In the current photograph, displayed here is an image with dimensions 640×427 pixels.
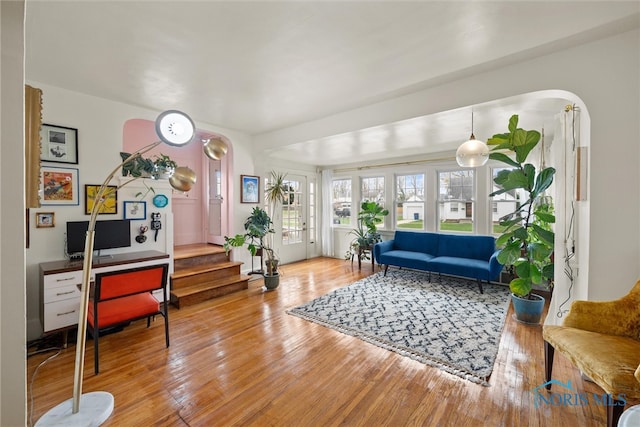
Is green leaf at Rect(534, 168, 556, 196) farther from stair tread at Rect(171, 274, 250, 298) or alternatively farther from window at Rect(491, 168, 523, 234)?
stair tread at Rect(171, 274, 250, 298)

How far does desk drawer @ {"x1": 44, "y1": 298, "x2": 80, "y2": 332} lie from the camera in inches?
95.5

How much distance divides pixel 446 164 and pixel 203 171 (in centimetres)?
478

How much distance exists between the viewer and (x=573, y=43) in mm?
2010

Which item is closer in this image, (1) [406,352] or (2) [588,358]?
(2) [588,358]

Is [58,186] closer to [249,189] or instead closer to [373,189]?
[249,189]

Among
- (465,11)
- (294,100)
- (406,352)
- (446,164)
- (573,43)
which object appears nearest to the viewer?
(465,11)

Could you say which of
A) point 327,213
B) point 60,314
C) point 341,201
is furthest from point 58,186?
point 341,201

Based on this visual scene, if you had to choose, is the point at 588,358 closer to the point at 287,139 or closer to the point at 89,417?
the point at 89,417

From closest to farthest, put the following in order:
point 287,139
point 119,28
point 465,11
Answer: point 465,11 → point 119,28 → point 287,139

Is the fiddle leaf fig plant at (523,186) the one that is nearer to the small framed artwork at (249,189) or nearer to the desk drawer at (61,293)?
the small framed artwork at (249,189)

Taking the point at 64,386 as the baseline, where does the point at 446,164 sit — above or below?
above

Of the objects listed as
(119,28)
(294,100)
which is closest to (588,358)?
(294,100)

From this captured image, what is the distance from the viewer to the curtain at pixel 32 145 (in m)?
1.34

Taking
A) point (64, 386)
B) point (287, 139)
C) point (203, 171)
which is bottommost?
point (64, 386)
